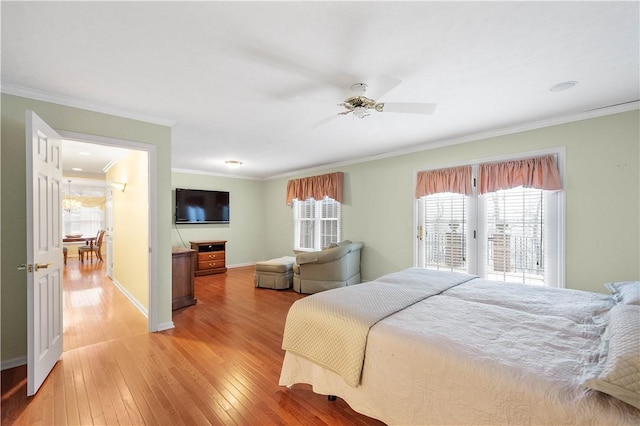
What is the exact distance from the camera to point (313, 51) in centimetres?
189

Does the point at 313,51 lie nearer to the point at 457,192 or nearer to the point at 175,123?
the point at 175,123

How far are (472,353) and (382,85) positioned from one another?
1.74 metres

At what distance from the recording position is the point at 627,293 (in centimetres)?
194

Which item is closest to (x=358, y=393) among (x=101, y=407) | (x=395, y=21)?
(x=101, y=407)

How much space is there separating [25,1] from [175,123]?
6.10 feet

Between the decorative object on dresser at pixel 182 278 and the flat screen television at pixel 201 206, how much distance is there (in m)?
2.55

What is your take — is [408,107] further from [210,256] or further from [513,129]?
[210,256]

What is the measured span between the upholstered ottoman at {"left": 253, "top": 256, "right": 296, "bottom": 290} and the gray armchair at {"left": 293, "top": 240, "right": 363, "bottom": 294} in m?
0.24

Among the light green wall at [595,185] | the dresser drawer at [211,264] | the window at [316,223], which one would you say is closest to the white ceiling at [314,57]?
the light green wall at [595,185]

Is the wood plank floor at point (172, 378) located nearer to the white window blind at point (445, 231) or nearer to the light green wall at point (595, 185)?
the white window blind at point (445, 231)

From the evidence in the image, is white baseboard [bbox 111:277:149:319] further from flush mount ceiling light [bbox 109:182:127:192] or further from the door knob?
flush mount ceiling light [bbox 109:182:127:192]

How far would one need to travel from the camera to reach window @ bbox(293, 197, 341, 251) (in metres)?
5.97

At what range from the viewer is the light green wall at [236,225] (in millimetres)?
6512

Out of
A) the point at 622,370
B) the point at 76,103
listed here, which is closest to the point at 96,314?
the point at 76,103
